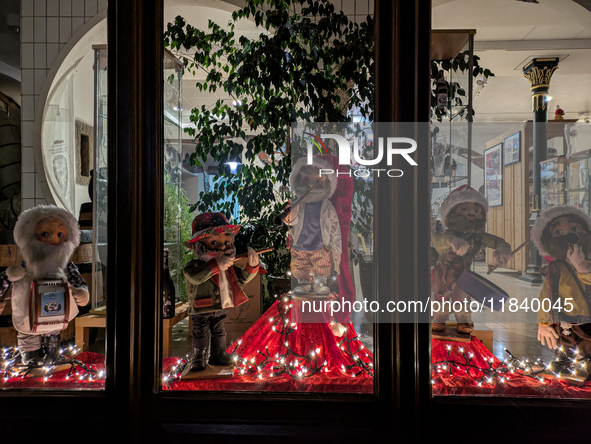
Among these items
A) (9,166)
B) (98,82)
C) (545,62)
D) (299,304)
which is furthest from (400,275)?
(9,166)

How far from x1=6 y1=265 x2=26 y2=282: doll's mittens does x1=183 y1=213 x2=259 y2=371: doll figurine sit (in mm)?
728

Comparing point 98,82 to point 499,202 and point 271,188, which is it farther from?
point 499,202

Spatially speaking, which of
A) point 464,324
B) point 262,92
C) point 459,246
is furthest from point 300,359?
point 262,92

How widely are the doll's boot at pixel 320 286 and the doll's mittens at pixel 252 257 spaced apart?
0.93ft

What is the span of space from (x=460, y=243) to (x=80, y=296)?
1.71m

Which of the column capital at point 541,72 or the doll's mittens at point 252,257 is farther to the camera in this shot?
the doll's mittens at point 252,257

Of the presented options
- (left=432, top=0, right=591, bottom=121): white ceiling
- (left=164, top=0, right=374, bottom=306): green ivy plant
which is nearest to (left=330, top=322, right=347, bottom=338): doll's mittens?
(left=164, top=0, right=374, bottom=306): green ivy plant

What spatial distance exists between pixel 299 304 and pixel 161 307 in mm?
602

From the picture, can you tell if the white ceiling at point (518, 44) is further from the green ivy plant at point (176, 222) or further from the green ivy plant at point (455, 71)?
the green ivy plant at point (176, 222)

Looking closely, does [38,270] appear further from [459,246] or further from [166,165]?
[459,246]

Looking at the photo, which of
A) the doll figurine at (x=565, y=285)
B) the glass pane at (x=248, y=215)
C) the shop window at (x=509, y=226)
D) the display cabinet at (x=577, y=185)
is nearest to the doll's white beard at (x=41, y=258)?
the glass pane at (x=248, y=215)

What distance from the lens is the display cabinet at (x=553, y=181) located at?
166 cm

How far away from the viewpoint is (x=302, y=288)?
5.83ft

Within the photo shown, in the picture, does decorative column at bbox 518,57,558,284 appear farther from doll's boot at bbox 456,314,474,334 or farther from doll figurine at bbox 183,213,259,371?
doll figurine at bbox 183,213,259,371
